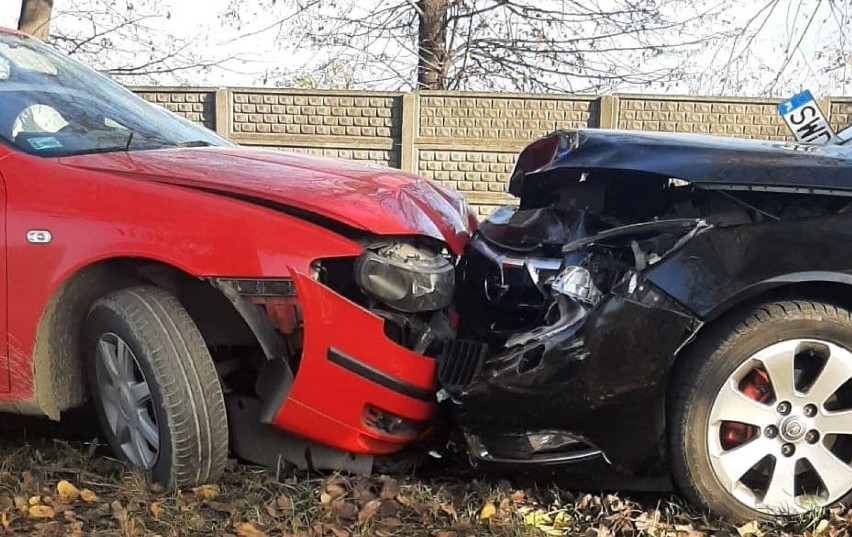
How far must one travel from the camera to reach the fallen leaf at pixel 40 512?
9.16 ft

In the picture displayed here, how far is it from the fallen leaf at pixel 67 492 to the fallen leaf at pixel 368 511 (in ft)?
3.40

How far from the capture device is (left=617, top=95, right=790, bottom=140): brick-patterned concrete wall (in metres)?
12.0

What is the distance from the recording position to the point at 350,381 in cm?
272

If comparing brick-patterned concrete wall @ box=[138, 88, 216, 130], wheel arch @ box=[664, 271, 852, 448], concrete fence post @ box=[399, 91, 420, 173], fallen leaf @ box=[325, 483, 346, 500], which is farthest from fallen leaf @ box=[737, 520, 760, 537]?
brick-patterned concrete wall @ box=[138, 88, 216, 130]

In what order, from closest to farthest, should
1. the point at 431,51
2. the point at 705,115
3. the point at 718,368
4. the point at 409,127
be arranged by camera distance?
the point at 718,368 < the point at 705,115 < the point at 409,127 < the point at 431,51

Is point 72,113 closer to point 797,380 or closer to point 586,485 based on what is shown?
point 586,485

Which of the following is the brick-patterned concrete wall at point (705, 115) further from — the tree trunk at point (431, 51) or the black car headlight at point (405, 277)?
the black car headlight at point (405, 277)

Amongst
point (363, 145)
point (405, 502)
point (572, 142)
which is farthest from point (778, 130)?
point (405, 502)

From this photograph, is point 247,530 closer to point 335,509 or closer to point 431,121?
point 335,509

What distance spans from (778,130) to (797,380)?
10.5 m

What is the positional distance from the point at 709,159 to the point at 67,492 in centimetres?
248

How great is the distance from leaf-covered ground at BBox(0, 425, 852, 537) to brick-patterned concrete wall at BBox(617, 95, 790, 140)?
32.5 ft

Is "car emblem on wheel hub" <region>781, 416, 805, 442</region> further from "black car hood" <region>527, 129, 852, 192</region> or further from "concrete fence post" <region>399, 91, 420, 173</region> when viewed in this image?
"concrete fence post" <region>399, 91, 420, 173</region>

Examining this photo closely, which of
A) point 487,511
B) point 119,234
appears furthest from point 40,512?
point 487,511
